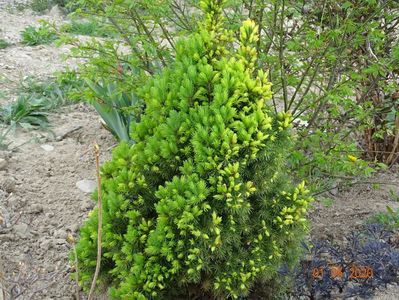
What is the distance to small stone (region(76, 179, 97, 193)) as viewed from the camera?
416 centimetres

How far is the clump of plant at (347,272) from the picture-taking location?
9.34 ft

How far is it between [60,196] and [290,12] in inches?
77.1

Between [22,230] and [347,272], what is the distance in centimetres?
193

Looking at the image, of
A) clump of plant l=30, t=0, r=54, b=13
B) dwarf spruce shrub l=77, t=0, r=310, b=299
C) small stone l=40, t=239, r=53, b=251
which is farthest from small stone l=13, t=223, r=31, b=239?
clump of plant l=30, t=0, r=54, b=13

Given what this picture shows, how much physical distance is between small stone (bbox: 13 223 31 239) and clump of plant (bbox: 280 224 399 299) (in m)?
1.65

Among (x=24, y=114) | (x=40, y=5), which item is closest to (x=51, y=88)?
(x=24, y=114)

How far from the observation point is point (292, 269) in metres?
2.80

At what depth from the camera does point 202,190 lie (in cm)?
236

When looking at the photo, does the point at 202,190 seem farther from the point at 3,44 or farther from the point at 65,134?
the point at 3,44

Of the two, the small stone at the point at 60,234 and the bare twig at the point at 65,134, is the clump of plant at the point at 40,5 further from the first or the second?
the small stone at the point at 60,234

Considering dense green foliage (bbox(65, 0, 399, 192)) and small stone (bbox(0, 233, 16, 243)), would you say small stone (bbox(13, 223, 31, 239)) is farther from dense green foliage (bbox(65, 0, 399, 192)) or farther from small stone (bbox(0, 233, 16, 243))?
dense green foliage (bbox(65, 0, 399, 192))

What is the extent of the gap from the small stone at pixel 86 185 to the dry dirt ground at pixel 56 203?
41 millimetres

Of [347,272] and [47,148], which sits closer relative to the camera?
[347,272]

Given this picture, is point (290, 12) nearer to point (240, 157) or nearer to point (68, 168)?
point (240, 157)
